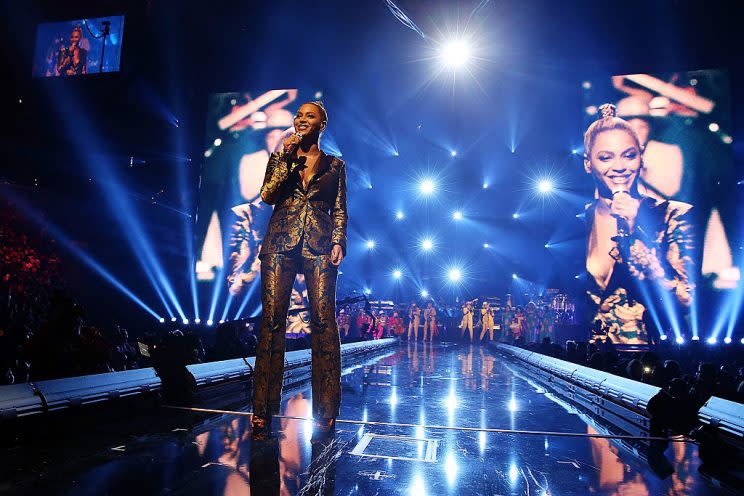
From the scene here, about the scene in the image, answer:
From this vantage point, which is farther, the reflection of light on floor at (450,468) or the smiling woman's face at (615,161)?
the smiling woman's face at (615,161)

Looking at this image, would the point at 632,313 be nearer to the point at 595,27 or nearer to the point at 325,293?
the point at 595,27

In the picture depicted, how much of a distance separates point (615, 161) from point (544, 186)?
25.8 feet

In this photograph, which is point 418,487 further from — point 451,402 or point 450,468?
point 451,402

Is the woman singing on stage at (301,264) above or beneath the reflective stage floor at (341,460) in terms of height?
above

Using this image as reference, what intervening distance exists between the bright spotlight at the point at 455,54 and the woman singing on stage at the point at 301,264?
11390 millimetres

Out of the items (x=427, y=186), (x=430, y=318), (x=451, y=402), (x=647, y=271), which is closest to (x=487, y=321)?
(x=430, y=318)

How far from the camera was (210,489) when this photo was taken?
1.48 meters

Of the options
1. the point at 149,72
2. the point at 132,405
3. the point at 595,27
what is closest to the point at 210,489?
the point at 132,405

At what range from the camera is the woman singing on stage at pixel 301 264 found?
2459mm

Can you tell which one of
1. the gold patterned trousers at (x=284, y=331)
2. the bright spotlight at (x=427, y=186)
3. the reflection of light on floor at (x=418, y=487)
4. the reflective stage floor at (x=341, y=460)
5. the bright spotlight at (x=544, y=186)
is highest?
the bright spotlight at (x=427, y=186)

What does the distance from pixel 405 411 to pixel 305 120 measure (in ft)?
7.35

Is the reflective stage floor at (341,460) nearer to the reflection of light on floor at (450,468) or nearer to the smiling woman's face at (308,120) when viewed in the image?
the reflection of light on floor at (450,468)

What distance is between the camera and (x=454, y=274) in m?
28.9

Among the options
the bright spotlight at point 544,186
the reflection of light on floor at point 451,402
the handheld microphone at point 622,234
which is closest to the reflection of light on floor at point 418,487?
the reflection of light on floor at point 451,402
